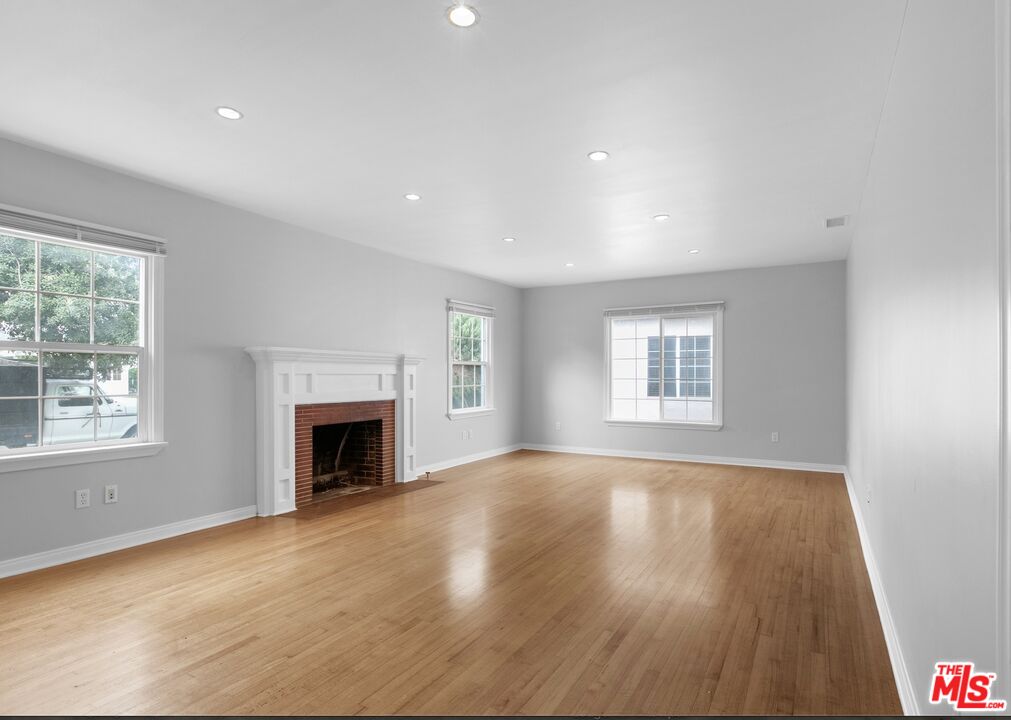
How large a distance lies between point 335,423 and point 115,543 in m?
2.15

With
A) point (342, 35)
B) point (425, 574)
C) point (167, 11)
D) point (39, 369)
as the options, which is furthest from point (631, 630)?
point (39, 369)

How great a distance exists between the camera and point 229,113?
10.1 ft

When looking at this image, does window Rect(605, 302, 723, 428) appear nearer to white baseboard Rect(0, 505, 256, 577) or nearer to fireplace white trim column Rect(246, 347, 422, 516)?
fireplace white trim column Rect(246, 347, 422, 516)

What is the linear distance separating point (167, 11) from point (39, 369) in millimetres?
2630

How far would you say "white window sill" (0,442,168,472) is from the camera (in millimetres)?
3465

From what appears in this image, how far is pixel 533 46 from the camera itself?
2436mm

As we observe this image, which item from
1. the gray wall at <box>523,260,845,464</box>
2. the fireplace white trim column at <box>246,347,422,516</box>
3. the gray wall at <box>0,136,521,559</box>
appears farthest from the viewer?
the gray wall at <box>523,260,845,464</box>

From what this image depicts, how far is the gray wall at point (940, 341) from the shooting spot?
1.16 metres

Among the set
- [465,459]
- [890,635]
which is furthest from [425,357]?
[890,635]

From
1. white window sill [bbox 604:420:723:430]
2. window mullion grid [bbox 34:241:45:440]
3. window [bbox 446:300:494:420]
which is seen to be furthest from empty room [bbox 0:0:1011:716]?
white window sill [bbox 604:420:723:430]

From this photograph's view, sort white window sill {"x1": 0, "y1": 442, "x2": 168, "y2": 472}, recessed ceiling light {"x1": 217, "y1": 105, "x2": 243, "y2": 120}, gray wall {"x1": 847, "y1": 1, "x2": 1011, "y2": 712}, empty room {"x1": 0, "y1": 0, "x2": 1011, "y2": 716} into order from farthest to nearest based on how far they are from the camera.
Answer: white window sill {"x1": 0, "y1": 442, "x2": 168, "y2": 472} < recessed ceiling light {"x1": 217, "y1": 105, "x2": 243, "y2": 120} < empty room {"x1": 0, "y1": 0, "x2": 1011, "y2": 716} < gray wall {"x1": 847, "y1": 1, "x2": 1011, "y2": 712}

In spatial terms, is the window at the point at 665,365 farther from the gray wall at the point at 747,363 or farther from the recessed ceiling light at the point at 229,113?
the recessed ceiling light at the point at 229,113

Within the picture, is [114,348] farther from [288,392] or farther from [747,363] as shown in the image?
[747,363]

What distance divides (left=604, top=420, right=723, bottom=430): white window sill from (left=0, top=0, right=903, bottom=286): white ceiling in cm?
347
